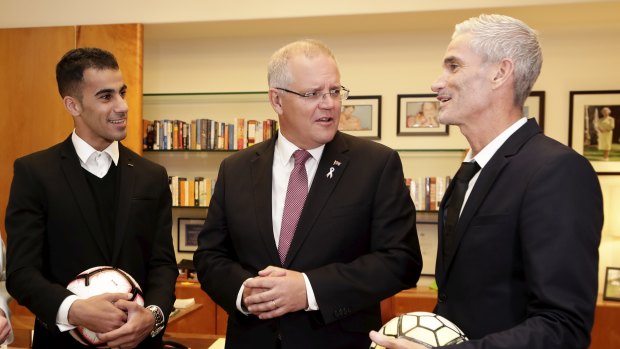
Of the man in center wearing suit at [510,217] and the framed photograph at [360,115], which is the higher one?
the framed photograph at [360,115]

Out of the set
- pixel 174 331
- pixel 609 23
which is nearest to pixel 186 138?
pixel 174 331

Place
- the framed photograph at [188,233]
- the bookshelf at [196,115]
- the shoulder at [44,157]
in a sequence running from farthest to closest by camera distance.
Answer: the framed photograph at [188,233]
the bookshelf at [196,115]
the shoulder at [44,157]

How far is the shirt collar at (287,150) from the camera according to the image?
7.73 ft

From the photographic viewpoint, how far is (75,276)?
7.75 feet

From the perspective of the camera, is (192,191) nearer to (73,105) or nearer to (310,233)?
(73,105)

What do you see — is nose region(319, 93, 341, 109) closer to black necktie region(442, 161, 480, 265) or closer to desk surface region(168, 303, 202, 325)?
black necktie region(442, 161, 480, 265)

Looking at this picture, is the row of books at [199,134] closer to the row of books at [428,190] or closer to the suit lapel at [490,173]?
the row of books at [428,190]

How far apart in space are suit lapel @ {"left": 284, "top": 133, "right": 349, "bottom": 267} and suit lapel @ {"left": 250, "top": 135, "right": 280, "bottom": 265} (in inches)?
3.2

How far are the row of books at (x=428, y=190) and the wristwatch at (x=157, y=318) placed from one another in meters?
2.79

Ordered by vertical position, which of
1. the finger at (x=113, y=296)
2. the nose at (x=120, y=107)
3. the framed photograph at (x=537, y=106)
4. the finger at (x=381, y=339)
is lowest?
the finger at (x=113, y=296)

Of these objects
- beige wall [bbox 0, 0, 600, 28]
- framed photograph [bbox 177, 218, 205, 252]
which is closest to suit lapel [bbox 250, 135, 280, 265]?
beige wall [bbox 0, 0, 600, 28]

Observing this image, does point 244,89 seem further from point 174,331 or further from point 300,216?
point 300,216

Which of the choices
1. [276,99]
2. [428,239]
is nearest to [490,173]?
[276,99]

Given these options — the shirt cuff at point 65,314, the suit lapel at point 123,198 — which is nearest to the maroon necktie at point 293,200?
the suit lapel at point 123,198
